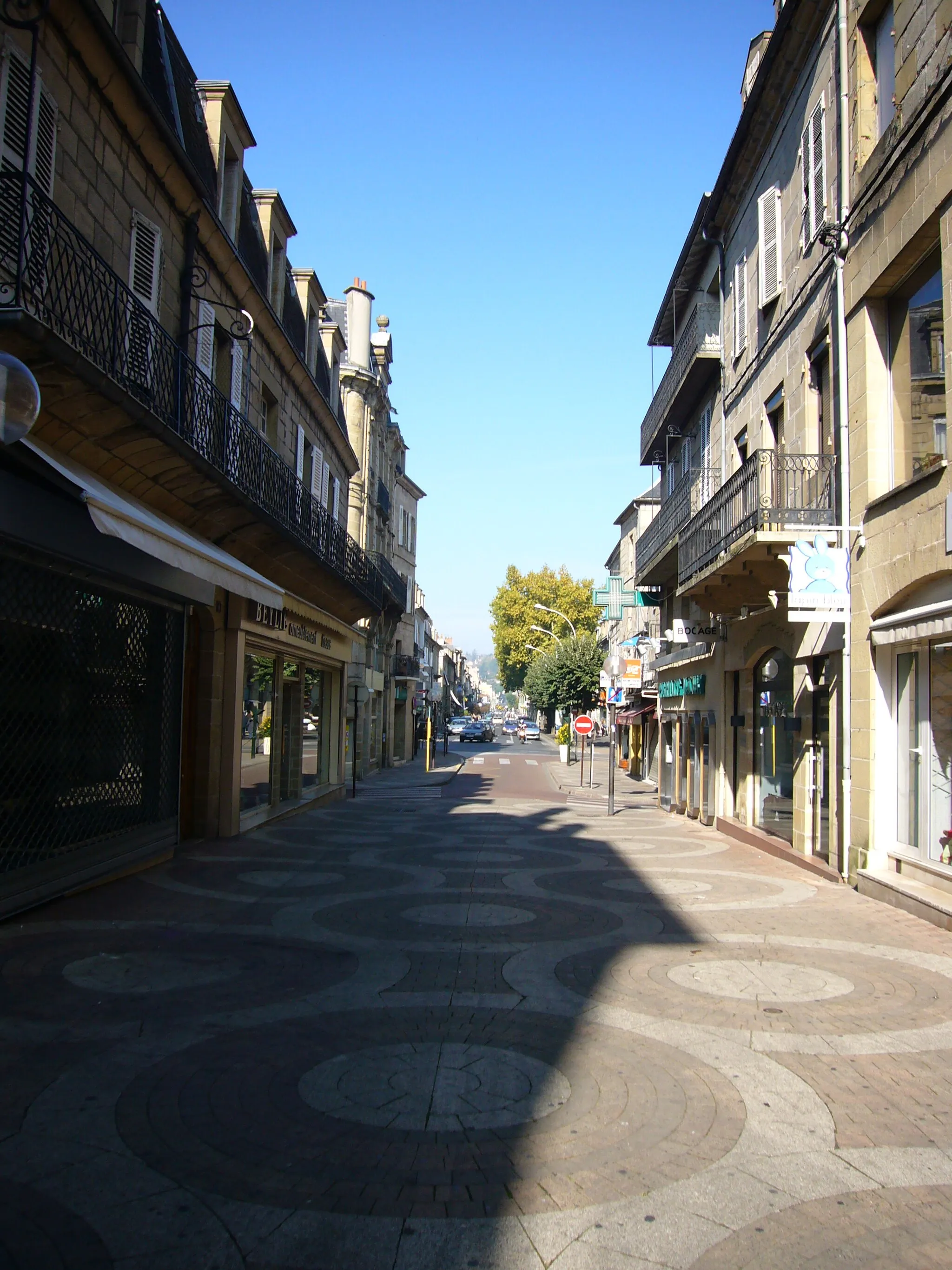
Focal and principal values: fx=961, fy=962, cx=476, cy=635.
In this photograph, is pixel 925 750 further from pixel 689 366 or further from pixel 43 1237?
pixel 689 366

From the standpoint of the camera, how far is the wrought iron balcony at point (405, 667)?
4231cm

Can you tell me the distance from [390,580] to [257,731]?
62.6 ft

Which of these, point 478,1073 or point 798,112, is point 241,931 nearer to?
point 478,1073

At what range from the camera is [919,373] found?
10094 millimetres

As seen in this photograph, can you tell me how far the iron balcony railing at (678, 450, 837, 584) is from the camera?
12.1 m

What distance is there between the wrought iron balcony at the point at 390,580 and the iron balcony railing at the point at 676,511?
28.7 feet

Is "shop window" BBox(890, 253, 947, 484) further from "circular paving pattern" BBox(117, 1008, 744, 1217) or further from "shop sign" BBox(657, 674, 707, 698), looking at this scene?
"shop sign" BBox(657, 674, 707, 698)

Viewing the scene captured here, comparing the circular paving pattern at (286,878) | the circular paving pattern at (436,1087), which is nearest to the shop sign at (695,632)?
the circular paving pattern at (286,878)

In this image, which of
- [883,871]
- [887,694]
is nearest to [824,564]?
[887,694]

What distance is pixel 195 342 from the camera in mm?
12680

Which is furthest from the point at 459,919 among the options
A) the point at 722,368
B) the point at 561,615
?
the point at 561,615

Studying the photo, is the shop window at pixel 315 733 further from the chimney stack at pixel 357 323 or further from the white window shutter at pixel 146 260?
the chimney stack at pixel 357 323

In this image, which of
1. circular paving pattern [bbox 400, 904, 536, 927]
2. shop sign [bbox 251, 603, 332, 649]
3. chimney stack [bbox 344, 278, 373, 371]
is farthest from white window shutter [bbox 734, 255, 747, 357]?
chimney stack [bbox 344, 278, 373, 371]

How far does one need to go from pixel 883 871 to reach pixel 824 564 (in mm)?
3446
